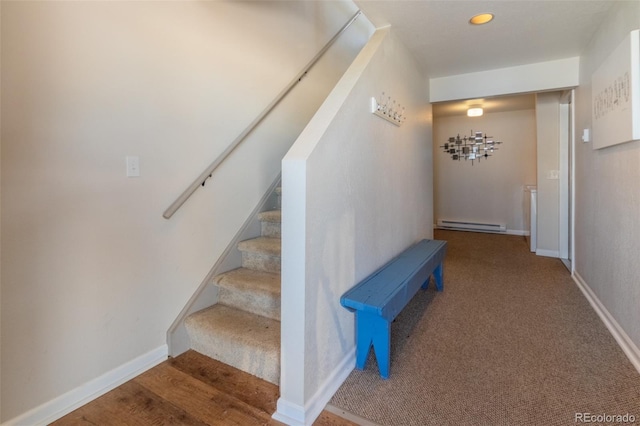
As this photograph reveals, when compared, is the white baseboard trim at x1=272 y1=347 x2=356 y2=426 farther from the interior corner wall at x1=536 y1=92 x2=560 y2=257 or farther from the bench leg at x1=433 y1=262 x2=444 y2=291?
the interior corner wall at x1=536 y1=92 x2=560 y2=257

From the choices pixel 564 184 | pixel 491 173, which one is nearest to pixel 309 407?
pixel 564 184

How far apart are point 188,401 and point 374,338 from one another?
3.24 ft

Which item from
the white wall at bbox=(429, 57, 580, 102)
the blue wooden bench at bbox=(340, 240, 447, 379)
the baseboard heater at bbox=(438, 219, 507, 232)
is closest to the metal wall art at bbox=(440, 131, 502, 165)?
the baseboard heater at bbox=(438, 219, 507, 232)

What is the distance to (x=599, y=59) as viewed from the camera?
8.14ft

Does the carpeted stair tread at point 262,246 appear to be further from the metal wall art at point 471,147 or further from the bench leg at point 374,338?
the metal wall art at point 471,147

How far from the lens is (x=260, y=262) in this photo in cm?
239

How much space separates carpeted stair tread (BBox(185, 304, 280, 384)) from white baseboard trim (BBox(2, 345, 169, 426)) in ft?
0.75

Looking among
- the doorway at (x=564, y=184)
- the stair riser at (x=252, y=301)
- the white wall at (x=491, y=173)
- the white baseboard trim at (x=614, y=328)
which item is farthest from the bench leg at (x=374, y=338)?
the white wall at (x=491, y=173)

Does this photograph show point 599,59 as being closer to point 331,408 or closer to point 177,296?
point 331,408

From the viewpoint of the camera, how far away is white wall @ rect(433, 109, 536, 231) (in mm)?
6070

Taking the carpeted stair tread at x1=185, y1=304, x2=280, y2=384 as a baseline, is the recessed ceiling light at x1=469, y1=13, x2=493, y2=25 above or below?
above

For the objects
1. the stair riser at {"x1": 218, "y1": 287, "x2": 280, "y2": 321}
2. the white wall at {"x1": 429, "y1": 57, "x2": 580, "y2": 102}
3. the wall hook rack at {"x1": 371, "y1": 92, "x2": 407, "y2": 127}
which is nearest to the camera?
the stair riser at {"x1": 218, "y1": 287, "x2": 280, "y2": 321}

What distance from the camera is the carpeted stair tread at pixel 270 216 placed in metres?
2.56

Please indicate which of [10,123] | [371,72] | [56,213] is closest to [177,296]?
[56,213]
